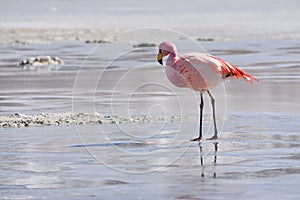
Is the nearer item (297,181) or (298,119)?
(297,181)

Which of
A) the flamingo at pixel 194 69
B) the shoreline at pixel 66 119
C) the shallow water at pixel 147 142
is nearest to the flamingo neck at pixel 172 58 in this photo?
the flamingo at pixel 194 69

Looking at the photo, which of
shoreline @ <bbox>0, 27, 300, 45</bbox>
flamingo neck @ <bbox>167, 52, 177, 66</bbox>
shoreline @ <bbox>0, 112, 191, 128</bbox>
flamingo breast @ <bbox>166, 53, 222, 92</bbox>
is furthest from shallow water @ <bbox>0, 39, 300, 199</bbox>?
shoreline @ <bbox>0, 27, 300, 45</bbox>

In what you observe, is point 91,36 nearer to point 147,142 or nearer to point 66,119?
point 66,119

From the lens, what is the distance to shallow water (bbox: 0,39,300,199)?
8.22 meters

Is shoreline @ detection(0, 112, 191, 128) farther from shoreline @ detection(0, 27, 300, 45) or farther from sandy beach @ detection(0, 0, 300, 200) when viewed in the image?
shoreline @ detection(0, 27, 300, 45)

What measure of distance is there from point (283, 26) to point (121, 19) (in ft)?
21.6

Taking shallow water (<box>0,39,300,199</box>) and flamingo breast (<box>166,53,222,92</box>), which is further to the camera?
flamingo breast (<box>166,53,222,92</box>)

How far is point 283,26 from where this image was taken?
3189 cm

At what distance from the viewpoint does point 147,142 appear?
10812 mm

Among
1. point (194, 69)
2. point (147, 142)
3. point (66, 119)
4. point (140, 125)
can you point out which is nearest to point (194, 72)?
point (194, 69)

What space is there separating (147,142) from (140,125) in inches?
49.1

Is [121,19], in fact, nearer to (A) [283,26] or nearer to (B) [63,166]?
(A) [283,26]

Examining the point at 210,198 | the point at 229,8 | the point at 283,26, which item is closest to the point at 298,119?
the point at 210,198

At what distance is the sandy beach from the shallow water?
0.5 inches
